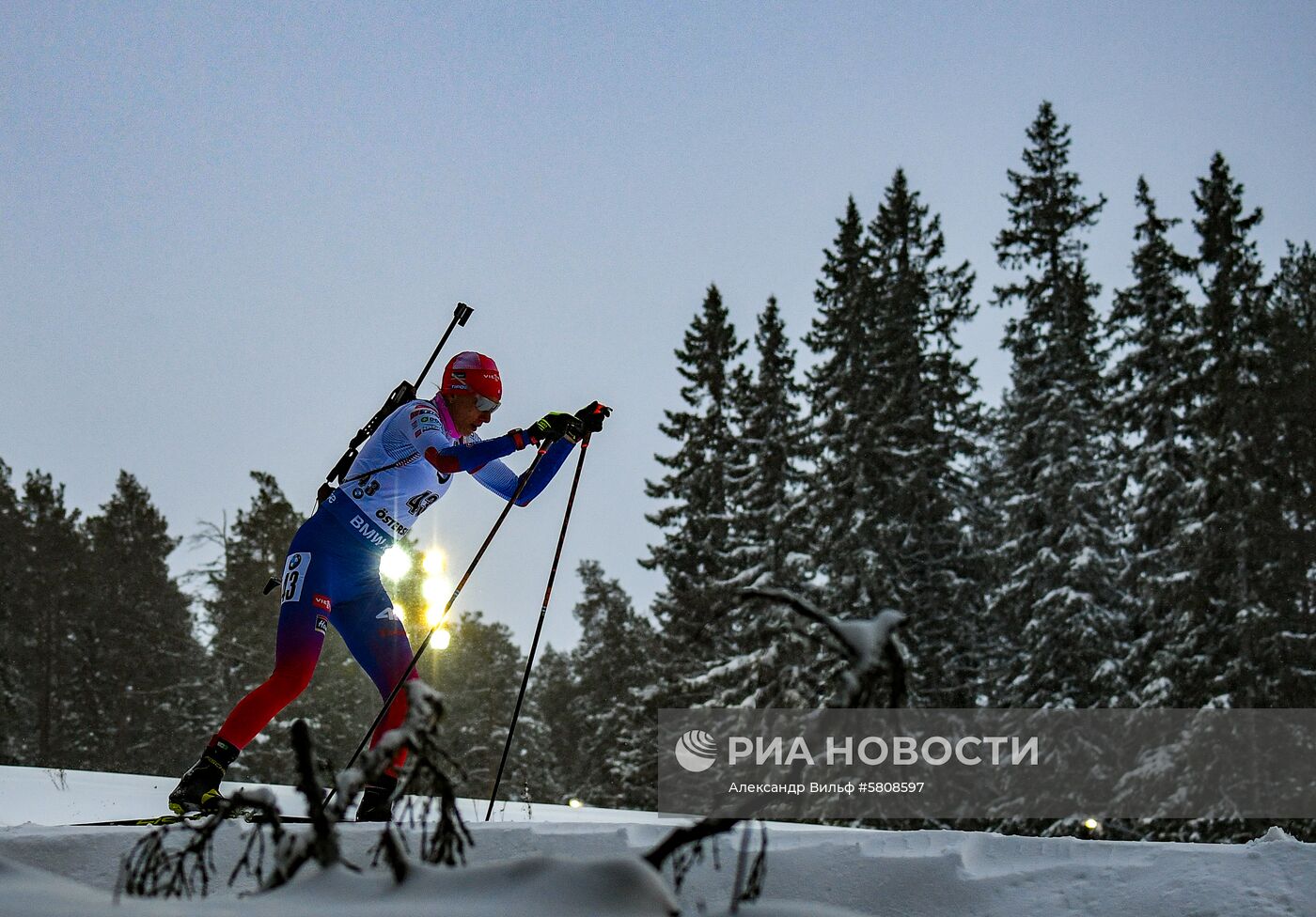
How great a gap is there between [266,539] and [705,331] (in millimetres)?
16544

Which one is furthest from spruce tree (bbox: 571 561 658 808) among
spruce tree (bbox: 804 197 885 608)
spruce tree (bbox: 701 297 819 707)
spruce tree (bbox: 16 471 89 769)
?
spruce tree (bbox: 16 471 89 769)

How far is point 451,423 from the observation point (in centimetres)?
535

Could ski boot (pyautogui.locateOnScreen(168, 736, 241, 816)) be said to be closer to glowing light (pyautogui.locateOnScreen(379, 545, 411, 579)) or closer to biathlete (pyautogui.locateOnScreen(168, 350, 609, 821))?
biathlete (pyautogui.locateOnScreen(168, 350, 609, 821))

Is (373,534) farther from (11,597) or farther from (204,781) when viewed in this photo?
(11,597)

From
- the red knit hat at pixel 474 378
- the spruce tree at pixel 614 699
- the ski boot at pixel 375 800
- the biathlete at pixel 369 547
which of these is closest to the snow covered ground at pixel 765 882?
the ski boot at pixel 375 800

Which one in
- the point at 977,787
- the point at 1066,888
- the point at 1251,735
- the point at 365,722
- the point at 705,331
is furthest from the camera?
the point at 365,722

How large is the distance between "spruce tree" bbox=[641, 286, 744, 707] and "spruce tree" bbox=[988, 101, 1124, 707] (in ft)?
22.8

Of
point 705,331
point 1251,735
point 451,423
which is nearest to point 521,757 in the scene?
point 705,331

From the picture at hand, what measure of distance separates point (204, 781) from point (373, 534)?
1.27 metres

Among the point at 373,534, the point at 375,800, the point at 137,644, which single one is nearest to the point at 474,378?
the point at 373,534

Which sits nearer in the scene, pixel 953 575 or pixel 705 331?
pixel 953 575

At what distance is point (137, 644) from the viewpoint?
40250 mm

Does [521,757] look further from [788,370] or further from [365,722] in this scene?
[788,370]

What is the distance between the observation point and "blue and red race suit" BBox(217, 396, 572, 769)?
191 inches
